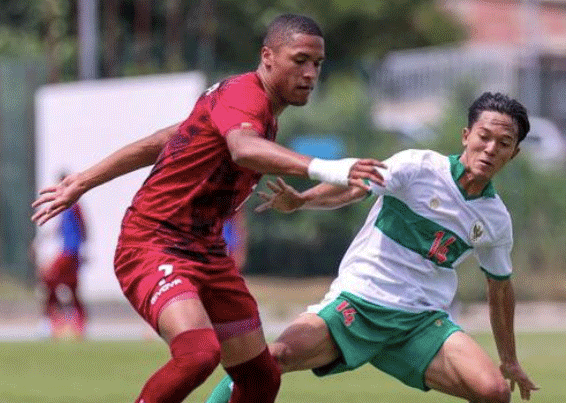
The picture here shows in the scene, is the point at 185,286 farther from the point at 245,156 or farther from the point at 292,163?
the point at 292,163

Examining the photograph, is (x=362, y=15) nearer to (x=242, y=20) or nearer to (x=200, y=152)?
(x=242, y=20)

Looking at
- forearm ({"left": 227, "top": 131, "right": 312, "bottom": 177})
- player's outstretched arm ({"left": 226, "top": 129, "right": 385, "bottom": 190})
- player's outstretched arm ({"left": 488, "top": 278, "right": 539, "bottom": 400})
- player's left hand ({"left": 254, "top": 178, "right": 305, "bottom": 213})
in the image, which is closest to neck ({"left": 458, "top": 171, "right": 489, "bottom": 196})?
player's outstretched arm ({"left": 488, "top": 278, "right": 539, "bottom": 400})

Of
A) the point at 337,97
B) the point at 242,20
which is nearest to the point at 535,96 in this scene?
the point at 337,97

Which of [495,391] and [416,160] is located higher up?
[416,160]

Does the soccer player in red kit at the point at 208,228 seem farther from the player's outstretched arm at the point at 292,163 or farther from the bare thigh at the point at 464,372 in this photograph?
the bare thigh at the point at 464,372

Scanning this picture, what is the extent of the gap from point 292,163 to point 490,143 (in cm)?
158

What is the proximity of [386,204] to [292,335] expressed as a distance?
79cm

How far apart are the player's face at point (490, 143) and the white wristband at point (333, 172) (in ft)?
5.06

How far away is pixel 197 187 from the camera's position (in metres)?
8.52

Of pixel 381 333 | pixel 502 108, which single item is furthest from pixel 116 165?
pixel 502 108

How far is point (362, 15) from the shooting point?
4506 centimetres

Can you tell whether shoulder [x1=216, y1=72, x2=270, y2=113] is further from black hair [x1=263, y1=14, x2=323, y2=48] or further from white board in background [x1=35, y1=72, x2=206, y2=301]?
white board in background [x1=35, y1=72, x2=206, y2=301]

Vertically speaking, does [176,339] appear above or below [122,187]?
above

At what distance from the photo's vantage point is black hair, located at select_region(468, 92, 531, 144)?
909 centimetres
